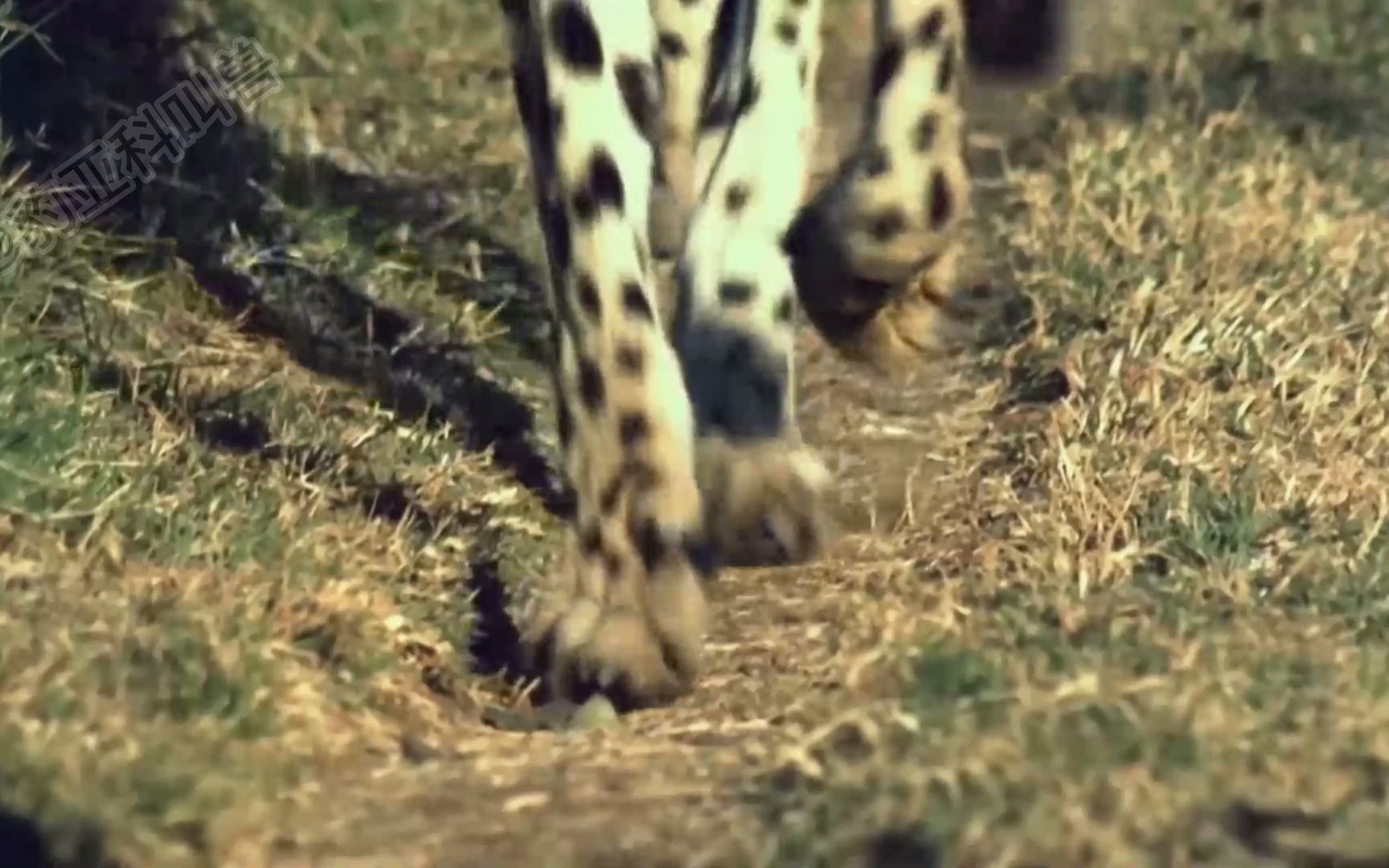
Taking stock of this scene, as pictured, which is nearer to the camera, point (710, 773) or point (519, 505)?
point (710, 773)

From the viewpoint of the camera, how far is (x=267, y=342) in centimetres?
429

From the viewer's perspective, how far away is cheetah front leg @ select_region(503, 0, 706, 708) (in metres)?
3.13

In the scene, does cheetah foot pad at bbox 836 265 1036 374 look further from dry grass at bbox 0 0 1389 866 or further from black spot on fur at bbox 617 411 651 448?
black spot on fur at bbox 617 411 651 448

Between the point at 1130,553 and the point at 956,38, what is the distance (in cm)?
126

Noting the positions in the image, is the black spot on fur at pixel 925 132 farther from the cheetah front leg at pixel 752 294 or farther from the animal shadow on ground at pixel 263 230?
the animal shadow on ground at pixel 263 230

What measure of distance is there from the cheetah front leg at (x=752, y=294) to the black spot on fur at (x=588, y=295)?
0.51 metres

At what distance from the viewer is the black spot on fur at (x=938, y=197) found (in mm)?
4301

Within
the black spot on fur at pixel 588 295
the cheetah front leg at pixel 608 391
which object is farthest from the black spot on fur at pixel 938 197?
the black spot on fur at pixel 588 295

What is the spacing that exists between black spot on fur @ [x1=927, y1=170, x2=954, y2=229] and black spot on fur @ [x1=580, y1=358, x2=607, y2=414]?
3.94ft

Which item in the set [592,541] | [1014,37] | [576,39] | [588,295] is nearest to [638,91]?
[576,39]

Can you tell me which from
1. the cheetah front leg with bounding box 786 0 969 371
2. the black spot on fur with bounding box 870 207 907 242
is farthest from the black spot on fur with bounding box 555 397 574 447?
the black spot on fur with bounding box 870 207 907 242

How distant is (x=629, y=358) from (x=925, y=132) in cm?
124

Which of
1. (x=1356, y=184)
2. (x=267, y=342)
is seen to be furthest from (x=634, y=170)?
(x=1356, y=184)

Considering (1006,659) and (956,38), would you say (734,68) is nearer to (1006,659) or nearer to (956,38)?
(956,38)
